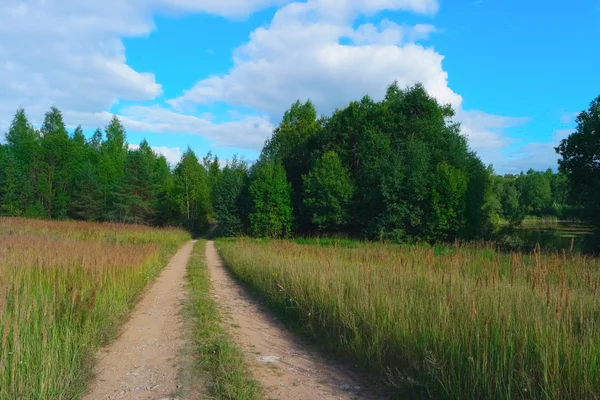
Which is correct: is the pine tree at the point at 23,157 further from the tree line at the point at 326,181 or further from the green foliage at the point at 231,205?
the green foliage at the point at 231,205

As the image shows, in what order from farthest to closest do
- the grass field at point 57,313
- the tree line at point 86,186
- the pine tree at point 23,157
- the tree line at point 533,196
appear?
the tree line at point 533,196 < the pine tree at point 23,157 < the tree line at point 86,186 < the grass field at point 57,313

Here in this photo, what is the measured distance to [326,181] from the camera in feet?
115

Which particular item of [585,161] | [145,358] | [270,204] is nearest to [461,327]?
[145,358]

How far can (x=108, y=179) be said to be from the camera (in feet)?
195

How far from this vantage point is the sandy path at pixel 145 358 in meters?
4.45

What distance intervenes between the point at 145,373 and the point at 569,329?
4.98 metres

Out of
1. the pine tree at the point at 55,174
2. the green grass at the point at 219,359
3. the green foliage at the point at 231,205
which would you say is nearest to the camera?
the green grass at the point at 219,359

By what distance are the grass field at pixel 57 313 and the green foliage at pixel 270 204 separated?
88.5 feet

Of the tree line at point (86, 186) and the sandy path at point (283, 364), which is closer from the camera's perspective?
the sandy path at point (283, 364)

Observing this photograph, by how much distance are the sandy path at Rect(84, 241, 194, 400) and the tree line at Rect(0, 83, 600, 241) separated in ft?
76.2

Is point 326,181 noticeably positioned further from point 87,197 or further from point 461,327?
point 87,197

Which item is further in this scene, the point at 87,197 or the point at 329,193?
the point at 87,197

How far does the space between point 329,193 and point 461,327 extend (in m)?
30.6

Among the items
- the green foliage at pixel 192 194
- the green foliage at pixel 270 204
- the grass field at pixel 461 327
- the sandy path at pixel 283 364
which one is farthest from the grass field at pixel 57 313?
the green foliage at pixel 192 194
